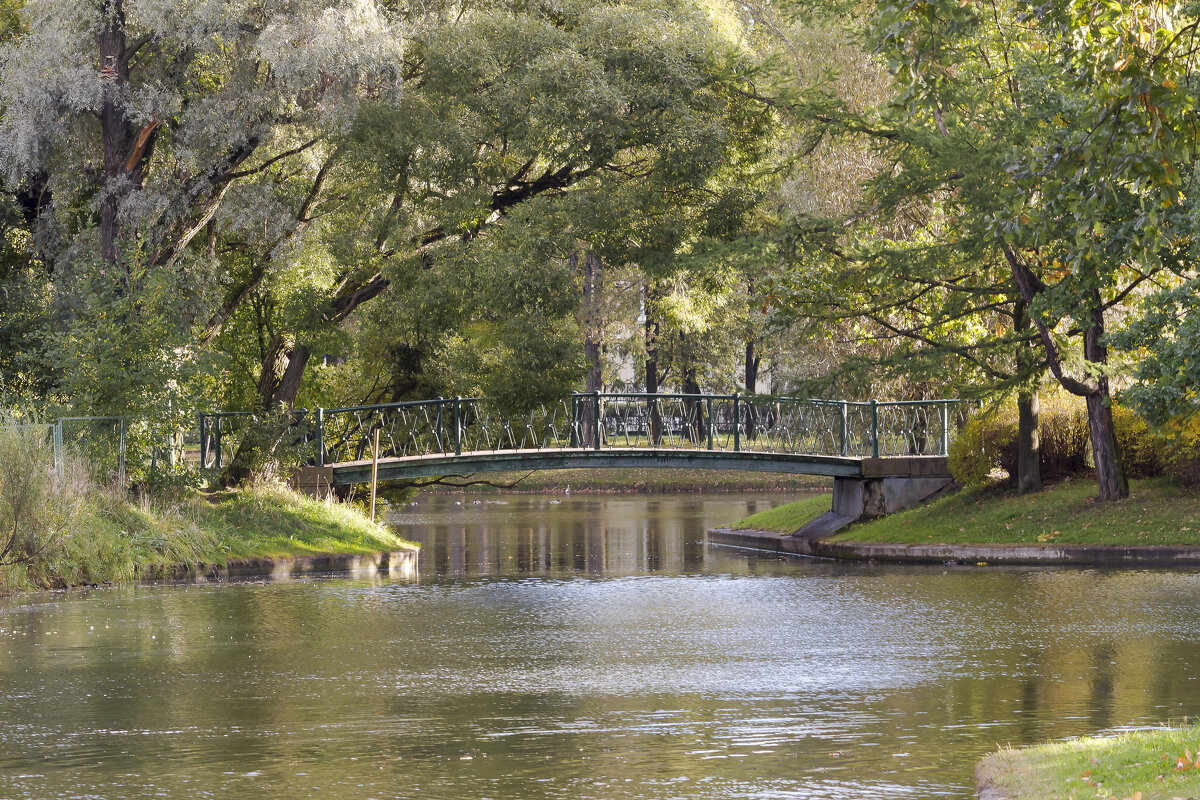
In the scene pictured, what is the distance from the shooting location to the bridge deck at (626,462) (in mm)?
28000

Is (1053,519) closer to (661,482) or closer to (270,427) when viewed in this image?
(270,427)

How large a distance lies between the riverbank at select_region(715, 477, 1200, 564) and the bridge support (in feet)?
1.85

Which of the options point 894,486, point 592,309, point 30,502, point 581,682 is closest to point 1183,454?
point 894,486

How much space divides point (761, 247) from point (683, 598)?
303 inches

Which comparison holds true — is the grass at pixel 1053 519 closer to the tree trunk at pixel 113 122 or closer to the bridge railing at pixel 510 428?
the bridge railing at pixel 510 428

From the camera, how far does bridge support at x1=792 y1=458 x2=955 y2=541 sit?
95.5 ft

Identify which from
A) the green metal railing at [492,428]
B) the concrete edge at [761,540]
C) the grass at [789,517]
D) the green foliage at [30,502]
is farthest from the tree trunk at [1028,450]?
the green foliage at [30,502]

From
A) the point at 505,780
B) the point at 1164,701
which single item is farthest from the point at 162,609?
the point at 1164,701

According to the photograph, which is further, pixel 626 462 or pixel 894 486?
pixel 894 486

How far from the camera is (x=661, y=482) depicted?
57000mm

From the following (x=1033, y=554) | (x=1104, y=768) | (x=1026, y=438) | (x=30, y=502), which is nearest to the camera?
(x=1104, y=768)

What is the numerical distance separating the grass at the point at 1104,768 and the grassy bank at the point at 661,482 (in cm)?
4554

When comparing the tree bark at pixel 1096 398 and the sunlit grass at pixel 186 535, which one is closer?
the sunlit grass at pixel 186 535

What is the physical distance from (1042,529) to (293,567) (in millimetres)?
12837
